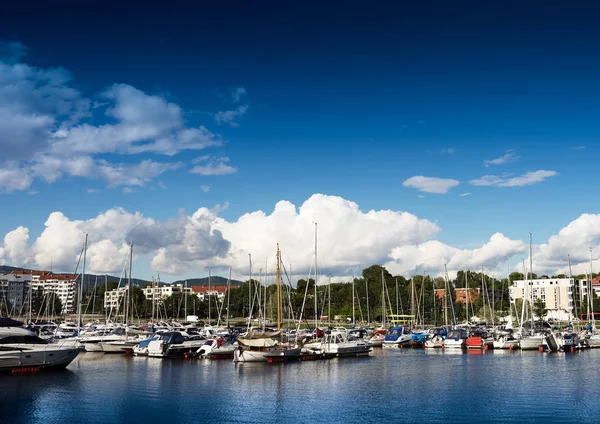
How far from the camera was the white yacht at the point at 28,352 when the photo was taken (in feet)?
162

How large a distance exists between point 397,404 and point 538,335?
167 feet

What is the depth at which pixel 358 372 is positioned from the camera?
55.1 m

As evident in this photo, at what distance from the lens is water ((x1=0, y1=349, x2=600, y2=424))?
33.6 meters

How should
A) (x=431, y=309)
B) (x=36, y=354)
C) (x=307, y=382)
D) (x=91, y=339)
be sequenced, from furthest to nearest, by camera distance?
1. (x=431, y=309)
2. (x=91, y=339)
3. (x=36, y=354)
4. (x=307, y=382)

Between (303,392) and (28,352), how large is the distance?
24136 mm

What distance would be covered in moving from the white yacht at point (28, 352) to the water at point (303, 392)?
5.78 feet

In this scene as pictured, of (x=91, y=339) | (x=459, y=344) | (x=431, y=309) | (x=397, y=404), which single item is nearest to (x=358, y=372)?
(x=397, y=404)

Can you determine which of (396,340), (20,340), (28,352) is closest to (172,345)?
(20,340)

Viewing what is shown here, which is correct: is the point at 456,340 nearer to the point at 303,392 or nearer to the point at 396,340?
the point at 396,340

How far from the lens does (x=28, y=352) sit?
50.1 meters

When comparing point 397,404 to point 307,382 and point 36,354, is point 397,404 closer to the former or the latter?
point 307,382

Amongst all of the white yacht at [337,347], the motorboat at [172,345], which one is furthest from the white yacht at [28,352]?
the white yacht at [337,347]

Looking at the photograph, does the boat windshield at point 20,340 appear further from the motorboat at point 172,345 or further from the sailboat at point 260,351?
the sailboat at point 260,351

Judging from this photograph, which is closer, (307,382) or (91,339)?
(307,382)
